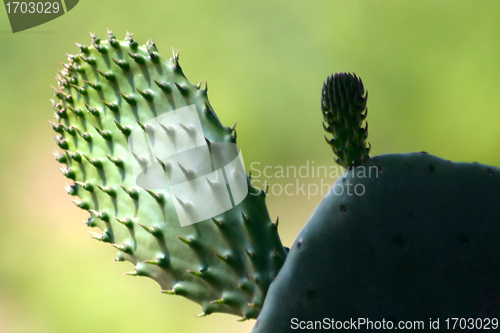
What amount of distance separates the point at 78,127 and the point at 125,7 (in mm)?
745

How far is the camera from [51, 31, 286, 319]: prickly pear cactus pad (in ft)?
1.73

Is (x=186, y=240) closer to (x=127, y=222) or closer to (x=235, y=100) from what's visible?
(x=127, y=222)

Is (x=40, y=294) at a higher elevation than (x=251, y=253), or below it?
below

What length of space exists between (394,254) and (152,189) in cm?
34

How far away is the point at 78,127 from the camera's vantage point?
693 millimetres

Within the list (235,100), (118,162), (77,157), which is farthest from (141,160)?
(235,100)

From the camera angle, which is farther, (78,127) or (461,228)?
(78,127)

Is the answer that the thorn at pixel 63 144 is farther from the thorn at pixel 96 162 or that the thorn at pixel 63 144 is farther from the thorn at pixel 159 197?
the thorn at pixel 159 197

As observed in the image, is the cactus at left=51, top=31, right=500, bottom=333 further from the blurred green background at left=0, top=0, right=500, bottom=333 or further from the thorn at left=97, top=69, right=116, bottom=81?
the blurred green background at left=0, top=0, right=500, bottom=333

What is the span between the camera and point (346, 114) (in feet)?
1.56

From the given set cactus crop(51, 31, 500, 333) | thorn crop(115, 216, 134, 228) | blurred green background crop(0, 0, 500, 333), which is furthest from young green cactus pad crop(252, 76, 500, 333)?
blurred green background crop(0, 0, 500, 333)

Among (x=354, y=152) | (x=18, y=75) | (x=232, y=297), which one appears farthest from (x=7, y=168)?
(x=354, y=152)

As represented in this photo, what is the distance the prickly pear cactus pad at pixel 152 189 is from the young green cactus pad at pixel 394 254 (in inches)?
3.4

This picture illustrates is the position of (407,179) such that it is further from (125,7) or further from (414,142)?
(125,7)
